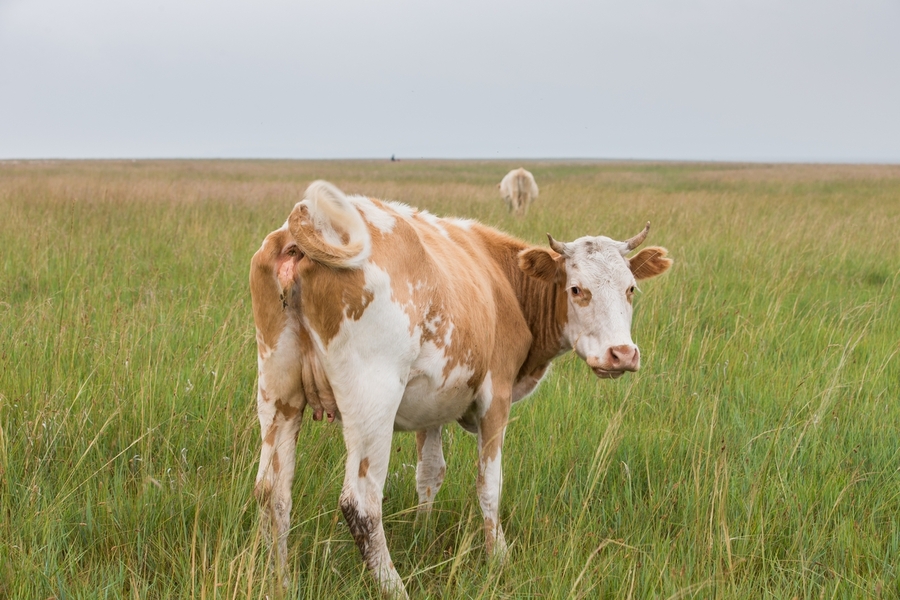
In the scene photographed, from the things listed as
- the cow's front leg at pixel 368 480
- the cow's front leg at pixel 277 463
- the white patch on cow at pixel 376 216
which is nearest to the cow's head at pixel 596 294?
the white patch on cow at pixel 376 216

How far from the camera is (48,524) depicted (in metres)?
2.72

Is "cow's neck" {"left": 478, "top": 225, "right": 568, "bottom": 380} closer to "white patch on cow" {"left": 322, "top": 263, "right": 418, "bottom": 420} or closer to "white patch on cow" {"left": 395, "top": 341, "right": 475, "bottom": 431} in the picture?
"white patch on cow" {"left": 395, "top": 341, "right": 475, "bottom": 431}

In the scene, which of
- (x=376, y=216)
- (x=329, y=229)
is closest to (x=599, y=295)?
(x=376, y=216)

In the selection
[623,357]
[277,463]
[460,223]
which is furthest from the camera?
[460,223]

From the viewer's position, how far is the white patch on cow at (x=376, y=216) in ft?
9.83

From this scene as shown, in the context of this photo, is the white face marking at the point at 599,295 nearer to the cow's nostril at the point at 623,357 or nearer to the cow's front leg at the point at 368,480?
the cow's nostril at the point at 623,357

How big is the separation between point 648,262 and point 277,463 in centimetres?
218

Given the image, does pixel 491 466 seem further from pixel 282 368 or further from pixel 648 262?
pixel 648 262

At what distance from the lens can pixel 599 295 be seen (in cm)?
346

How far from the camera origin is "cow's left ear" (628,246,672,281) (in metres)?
3.85

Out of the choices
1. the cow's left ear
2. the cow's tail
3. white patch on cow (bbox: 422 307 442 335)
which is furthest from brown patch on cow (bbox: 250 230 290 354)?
the cow's left ear

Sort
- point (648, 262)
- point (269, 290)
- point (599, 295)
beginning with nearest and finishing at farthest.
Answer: point (269, 290) → point (599, 295) → point (648, 262)

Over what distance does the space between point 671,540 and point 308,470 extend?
168cm

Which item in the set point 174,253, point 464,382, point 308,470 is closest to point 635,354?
point 464,382
